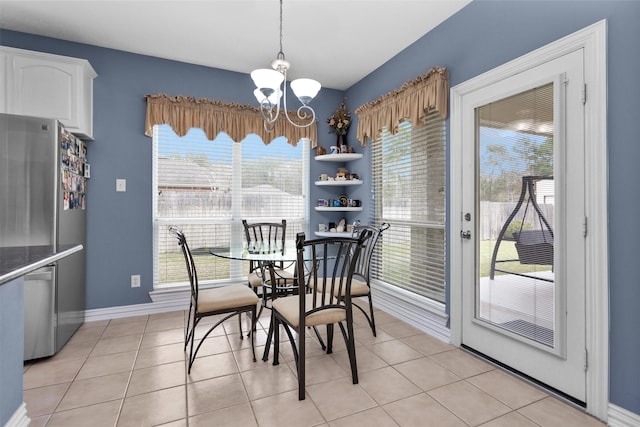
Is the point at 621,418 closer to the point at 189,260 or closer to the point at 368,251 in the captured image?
the point at 368,251

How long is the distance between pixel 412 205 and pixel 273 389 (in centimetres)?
207

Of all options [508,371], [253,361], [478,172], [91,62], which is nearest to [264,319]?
[253,361]

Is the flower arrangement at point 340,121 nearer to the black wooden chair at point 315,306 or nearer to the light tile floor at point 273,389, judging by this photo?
the black wooden chair at point 315,306

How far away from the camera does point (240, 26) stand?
111 inches

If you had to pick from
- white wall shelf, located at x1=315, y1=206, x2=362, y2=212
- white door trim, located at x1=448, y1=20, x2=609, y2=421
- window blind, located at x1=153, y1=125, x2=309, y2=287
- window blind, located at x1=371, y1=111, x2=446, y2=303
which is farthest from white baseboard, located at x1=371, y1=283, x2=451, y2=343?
window blind, located at x1=153, y1=125, x2=309, y2=287

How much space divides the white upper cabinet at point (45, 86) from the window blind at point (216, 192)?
0.75m

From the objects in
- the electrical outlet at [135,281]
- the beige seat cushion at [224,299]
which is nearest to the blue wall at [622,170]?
the beige seat cushion at [224,299]

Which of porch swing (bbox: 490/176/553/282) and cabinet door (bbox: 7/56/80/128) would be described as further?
cabinet door (bbox: 7/56/80/128)

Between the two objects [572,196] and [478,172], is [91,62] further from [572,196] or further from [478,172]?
[572,196]

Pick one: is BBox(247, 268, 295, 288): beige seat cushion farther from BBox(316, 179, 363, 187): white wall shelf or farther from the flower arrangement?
the flower arrangement

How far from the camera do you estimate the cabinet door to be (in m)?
2.68

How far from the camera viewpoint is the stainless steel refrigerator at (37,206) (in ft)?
7.50

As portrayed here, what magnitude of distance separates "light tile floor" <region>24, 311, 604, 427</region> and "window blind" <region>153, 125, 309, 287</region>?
117 cm

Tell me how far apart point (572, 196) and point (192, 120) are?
3422 mm
